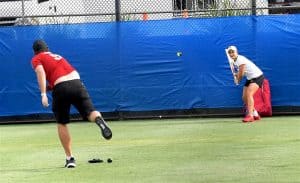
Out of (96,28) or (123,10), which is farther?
(123,10)

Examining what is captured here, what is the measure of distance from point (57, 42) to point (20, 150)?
5.01 m

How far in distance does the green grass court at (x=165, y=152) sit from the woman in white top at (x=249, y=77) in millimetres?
310

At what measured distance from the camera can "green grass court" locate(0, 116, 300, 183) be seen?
24.8 ft

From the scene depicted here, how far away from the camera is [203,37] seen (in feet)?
48.3

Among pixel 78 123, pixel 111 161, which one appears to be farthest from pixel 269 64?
pixel 111 161

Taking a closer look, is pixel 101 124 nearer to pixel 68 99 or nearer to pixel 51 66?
pixel 68 99

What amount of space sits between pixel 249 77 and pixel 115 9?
3.65 m

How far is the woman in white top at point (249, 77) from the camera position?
13.5 metres

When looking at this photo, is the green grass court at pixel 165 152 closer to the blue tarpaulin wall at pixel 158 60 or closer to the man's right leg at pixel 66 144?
the man's right leg at pixel 66 144

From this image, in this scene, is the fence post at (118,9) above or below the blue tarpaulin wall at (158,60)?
above

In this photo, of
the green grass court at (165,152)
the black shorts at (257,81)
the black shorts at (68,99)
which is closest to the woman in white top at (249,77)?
the black shorts at (257,81)

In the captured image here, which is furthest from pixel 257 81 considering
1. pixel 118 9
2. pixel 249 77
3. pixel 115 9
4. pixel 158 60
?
pixel 115 9

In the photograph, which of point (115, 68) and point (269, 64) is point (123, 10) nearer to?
point (115, 68)

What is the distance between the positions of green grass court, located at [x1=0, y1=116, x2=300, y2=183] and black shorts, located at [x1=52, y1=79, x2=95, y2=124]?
0.68 m
